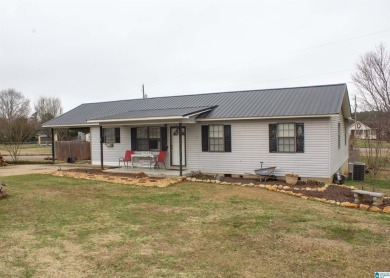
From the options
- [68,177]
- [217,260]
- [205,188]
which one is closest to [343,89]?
[205,188]

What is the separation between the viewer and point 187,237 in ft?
19.2

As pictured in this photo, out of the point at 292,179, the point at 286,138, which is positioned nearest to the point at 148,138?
A: the point at 286,138

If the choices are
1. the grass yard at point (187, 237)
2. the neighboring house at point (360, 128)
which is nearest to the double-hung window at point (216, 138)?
the grass yard at point (187, 237)

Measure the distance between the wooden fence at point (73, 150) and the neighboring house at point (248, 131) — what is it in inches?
229

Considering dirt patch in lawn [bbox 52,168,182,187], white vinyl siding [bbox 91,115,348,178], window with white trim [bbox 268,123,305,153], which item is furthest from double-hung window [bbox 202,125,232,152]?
dirt patch in lawn [bbox 52,168,182,187]

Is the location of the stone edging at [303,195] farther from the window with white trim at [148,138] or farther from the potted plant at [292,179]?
the window with white trim at [148,138]

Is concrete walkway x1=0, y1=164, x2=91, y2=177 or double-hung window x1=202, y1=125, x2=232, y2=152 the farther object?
concrete walkway x1=0, y1=164, x2=91, y2=177

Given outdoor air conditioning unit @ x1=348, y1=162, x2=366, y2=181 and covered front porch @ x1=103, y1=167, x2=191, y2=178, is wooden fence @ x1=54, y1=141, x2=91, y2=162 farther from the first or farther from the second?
outdoor air conditioning unit @ x1=348, y1=162, x2=366, y2=181

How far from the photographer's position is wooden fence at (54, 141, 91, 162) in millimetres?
22234

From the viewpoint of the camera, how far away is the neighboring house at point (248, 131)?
12.1m

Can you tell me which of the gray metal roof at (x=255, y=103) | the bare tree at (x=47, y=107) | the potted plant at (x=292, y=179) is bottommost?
the potted plant at (x=292, y=179)

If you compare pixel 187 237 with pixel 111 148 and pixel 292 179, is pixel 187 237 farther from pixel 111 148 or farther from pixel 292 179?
pixel 111 148

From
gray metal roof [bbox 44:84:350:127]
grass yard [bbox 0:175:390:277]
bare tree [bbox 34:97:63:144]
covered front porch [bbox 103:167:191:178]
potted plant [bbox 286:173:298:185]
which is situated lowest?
grass yard [bbox 0:175:390:277]

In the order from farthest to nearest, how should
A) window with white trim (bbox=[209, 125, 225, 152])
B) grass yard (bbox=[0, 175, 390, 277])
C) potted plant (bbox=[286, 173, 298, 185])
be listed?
window with white trim (bbox=[209, 125, 225, 152]), potted plant (bbox=[286, 173, 298, 185]), grass yard (bbox=[0, 175, 390, 277])
